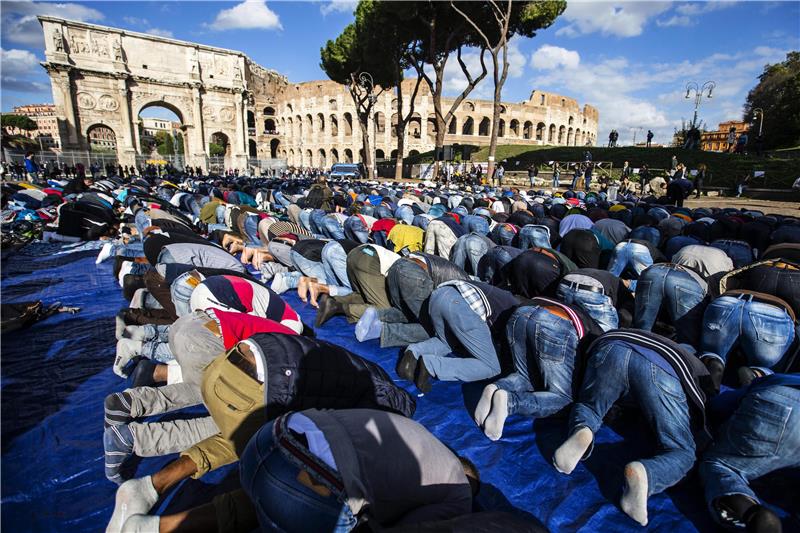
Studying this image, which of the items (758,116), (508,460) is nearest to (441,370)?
(508,460)

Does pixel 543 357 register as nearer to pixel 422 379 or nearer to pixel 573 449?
→ pixel 573 449

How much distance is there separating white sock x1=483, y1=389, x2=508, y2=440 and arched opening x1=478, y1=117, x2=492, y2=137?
162 ft

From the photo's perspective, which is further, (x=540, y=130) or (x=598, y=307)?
(x=540, y=130)

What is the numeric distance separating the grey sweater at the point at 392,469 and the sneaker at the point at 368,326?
255 centimetres

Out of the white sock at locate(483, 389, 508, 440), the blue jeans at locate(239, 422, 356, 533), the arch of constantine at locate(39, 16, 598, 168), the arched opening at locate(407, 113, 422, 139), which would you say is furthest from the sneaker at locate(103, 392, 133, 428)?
the arched opening at locate(407, 113, 422, 139)

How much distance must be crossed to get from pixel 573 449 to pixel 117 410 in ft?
9.64

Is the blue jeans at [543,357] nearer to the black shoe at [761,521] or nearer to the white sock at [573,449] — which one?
the white sock at [573,449]

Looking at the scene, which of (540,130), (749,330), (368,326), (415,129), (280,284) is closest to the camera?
(749,330)

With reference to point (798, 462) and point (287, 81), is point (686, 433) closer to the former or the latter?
point (798, 462)

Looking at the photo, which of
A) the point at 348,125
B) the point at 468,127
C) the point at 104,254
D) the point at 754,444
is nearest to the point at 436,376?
the point at 754,444

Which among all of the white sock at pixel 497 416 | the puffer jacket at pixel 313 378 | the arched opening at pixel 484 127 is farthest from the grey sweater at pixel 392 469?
the arched opening at pixel 484 127

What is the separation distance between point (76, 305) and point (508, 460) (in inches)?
232

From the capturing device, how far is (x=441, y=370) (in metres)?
3.62

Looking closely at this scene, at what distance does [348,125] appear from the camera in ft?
158
